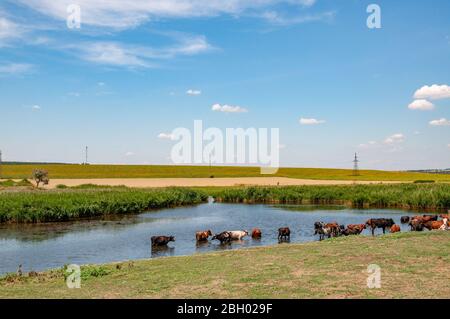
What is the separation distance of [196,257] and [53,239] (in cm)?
1391

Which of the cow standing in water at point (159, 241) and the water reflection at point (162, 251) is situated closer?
the water reflection at point (162, 251)

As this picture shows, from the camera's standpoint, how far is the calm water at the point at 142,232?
23.8 m

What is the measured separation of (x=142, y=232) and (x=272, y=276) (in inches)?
787

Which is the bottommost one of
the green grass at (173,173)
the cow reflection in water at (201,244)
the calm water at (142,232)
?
the cow reflection in water at (201,244)

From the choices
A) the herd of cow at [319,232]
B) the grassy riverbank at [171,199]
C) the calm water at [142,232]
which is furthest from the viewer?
the grassy riverbank at [171,199]

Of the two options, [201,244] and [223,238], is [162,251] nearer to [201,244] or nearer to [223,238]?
[201,244]

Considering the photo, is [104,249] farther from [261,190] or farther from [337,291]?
[261,190]

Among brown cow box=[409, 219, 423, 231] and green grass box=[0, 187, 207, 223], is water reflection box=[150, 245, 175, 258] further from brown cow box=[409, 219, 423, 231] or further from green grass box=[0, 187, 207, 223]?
green grass box=[0, 187, 207, 223]

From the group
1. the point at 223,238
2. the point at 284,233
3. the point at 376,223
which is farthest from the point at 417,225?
the point at 223,238

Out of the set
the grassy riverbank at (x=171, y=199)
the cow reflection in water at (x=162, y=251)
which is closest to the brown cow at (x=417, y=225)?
the cow reflection in water at (x=162, y=251)

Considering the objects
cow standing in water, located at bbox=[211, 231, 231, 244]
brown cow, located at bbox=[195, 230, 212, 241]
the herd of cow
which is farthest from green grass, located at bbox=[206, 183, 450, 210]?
brown cow, located at bbox=[195, 230, 212, 241]

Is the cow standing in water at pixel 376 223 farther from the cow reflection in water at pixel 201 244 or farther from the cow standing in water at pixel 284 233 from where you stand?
the cow reflection in water at pixel 201 244

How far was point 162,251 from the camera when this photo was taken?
25.2 metres

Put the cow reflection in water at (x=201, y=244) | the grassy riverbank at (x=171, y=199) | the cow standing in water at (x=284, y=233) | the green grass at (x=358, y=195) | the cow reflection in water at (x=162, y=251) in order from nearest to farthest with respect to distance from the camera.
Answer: the cow reflection in water at (x=162, y=251) < the cow reflection in water at (x=201, y=244) < the cow standing in water at (x=284, y=233) < the grassy riverbank at (x=171, y=199) < the green grass at (x=358, y=195)
